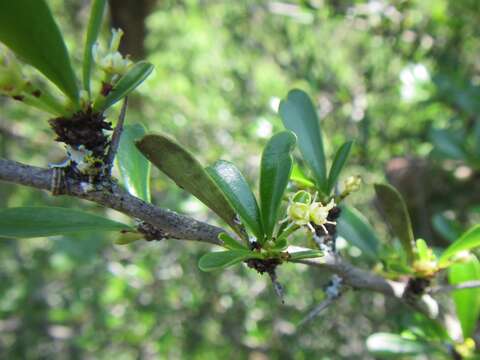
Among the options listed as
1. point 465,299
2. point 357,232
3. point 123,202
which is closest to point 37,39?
point 123,202

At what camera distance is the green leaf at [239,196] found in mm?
674

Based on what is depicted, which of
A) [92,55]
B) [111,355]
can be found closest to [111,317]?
[111,355]

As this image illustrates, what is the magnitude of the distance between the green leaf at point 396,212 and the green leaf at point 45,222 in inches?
16.2

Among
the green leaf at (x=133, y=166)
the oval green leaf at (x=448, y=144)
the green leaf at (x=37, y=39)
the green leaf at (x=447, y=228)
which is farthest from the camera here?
the oval green leaf at (x=448, y=144)

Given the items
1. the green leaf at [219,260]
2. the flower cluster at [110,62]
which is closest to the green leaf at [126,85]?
the flower cluster at [110,62]

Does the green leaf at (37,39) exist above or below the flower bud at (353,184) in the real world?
above

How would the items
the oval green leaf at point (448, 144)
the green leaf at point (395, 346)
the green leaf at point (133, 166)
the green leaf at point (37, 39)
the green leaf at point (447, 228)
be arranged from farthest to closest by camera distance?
the oval green leaf at point (448, 144) < the green leaf at point (447, 228) < the green leaf at point (395, 346) < the green leaf at point (133, 166) < the green leaf at point (37, 39)

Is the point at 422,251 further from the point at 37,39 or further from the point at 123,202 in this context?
the point at 37,39

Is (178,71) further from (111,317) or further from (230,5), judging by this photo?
(111,317)

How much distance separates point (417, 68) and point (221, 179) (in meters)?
1.21

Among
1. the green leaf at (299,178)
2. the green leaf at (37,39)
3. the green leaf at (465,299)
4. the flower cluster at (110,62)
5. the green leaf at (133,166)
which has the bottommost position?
the green leaf at (465,299)

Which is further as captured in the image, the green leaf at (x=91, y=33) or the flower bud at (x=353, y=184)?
the flower bud at (x=353, y=184)

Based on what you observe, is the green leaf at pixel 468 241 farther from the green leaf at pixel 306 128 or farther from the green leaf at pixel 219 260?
the green leaf at pixel 219 260

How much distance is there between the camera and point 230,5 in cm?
266
